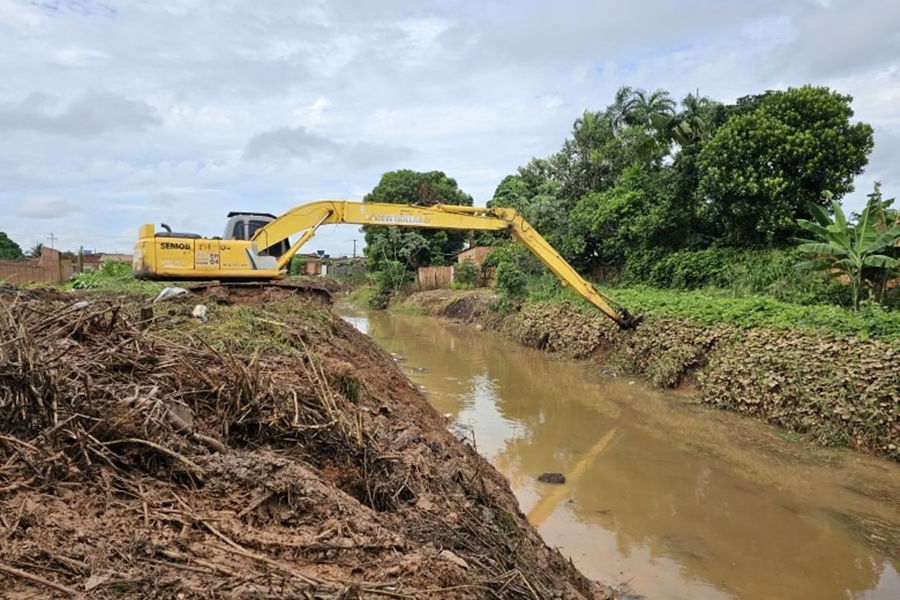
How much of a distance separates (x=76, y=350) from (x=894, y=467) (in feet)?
30.3

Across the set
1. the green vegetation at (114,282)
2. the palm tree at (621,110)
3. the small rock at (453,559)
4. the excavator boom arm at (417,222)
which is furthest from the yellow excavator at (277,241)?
the palm tree at (621,110)

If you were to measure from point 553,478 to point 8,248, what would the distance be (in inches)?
1620

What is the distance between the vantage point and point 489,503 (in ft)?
15.4

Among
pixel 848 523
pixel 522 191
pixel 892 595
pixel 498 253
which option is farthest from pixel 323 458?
pixel 522 191

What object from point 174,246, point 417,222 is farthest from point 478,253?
point 174,246

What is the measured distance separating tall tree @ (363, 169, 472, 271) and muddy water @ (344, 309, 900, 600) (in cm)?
2263

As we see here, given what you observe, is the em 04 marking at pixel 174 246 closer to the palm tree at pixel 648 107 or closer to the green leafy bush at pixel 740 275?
the green leafy bush at pixel 740 275

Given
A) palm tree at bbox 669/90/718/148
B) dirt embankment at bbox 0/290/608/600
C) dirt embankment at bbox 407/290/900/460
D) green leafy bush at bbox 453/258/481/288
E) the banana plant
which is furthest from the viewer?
green leafy bush at bbox 453/258/481/288

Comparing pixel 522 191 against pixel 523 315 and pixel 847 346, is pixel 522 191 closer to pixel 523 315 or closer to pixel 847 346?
pixel 523 315

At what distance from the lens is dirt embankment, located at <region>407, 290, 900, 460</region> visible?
26.9ft

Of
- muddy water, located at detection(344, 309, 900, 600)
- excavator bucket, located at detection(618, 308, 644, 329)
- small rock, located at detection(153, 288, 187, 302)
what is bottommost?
muddy water, located at detection(344, 309, 900, 600)

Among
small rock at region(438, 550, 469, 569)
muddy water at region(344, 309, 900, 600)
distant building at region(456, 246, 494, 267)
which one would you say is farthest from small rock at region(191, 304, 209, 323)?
distant building at region(456, 246, 494, 267)

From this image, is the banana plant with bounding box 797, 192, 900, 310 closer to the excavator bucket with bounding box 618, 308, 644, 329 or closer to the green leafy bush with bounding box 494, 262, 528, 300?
the excavator bucket with bounding box 618, 308, 644, 329

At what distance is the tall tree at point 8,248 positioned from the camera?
117 feet
